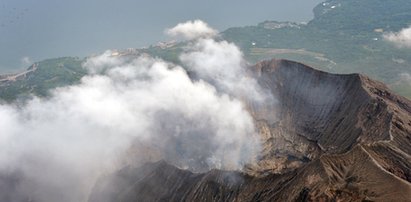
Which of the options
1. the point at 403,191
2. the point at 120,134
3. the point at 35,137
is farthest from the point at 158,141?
the point at 403,191

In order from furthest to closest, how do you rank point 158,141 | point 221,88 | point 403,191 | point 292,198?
point 221,88
point 158,141
point 292,198
point 403,191

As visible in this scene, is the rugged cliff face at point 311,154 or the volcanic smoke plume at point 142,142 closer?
the rugged cliff face at point 311,154

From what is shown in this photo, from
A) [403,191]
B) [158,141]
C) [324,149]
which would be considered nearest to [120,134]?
[158,141]

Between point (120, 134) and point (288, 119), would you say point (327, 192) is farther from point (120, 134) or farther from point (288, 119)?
point (120, 134)

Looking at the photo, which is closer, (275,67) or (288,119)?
(288,119)

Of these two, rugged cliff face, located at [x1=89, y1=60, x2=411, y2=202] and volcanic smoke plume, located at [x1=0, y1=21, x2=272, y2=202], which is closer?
rugged cliff face, located at [x1=89, y1=60, x2=411, y2=202]

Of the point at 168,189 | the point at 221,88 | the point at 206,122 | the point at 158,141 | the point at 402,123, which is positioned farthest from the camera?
the point at 221,88

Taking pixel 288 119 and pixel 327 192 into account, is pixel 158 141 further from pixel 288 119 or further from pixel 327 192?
pixel 327 192

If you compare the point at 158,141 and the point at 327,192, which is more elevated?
the point at 327,192
